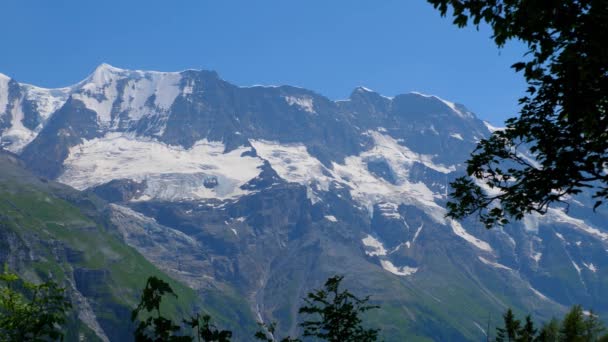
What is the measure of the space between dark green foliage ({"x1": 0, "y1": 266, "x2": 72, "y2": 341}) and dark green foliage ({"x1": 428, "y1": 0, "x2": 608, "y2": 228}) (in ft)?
38.7

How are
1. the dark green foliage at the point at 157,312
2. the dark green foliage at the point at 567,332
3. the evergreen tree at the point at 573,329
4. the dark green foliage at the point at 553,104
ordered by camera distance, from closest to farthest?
the dark green foliage at the point at 157,312
the dark green foliage at the point at 553,104
the evergreen tree at the point at 573,329
the dark green foliage at the point at 567,332

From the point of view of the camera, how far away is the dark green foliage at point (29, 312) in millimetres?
16406

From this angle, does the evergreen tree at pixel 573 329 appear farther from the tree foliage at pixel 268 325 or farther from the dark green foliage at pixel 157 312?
the dark green foliage at pixel 157 312

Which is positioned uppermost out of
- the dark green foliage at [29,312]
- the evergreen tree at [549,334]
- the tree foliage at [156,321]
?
the evergreen tree at [549,334]

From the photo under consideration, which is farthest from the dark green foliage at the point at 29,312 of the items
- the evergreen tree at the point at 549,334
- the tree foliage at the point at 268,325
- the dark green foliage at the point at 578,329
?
the dark green foliage at the point at 578,329

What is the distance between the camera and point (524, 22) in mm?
16516

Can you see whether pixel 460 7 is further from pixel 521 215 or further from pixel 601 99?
pixel 521 215

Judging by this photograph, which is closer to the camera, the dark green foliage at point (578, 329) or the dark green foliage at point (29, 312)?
the dark green foliage at point (29, 312)

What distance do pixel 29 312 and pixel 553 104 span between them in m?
15.0

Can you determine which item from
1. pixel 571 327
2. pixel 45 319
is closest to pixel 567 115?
pixel 45 319

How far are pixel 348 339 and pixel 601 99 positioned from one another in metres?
13.6

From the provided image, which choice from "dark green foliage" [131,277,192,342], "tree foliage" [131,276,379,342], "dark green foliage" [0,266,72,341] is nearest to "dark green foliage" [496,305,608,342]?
"tree foliage" [131,276,379,342]

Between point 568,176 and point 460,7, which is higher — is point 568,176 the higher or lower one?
the lower one

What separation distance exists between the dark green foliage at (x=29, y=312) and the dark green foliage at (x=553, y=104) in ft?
38.7
